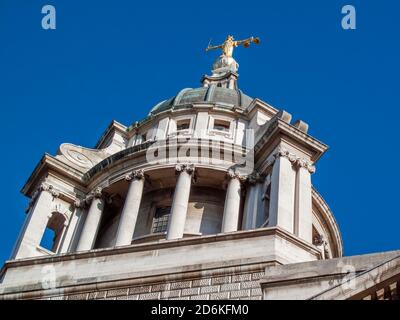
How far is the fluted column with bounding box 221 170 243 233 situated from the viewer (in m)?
35.8

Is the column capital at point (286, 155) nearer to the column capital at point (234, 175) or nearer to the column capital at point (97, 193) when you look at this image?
the column capital at point (234, 175)

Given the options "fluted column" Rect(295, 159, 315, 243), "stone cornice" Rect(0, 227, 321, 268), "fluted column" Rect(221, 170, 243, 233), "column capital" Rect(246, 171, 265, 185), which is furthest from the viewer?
"column capital" Rect(246, 171, 265, 185)

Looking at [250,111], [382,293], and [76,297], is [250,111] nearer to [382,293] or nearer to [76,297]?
[76,297]

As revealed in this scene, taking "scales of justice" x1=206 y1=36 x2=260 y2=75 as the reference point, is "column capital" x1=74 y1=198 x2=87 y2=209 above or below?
below

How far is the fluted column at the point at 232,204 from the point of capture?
35.8 m

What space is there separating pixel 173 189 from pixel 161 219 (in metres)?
1.72

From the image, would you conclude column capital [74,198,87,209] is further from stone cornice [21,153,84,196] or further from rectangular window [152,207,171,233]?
rectangular window [152,207,171,233]

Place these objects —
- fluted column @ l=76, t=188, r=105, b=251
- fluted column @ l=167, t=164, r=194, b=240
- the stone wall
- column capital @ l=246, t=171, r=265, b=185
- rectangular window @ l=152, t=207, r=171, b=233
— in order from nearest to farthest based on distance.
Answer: the stone wall, fluted column @ l=167, t=164, r=194, b=240, column capital @ l=246, t=171, r=265, b=185, fluted column @ l=76, t=188, r=105, b=251, rectangular window @ l=152, t=207, r=171, b=233

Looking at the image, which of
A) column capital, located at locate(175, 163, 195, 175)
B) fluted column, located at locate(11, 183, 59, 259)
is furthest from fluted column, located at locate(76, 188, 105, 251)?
column capital, located at locate(175, 163, 195, 175)

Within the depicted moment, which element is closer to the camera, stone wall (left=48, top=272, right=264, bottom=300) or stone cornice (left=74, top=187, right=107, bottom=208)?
stone wall (left=48, top=272, right=264, bottom=300)

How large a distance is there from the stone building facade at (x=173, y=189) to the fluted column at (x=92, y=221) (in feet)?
0.20

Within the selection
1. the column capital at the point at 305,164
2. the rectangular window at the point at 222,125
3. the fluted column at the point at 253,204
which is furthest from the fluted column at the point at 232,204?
the rectangular window at the point at 222,125

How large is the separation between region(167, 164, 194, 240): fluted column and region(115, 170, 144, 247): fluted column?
1.91m
